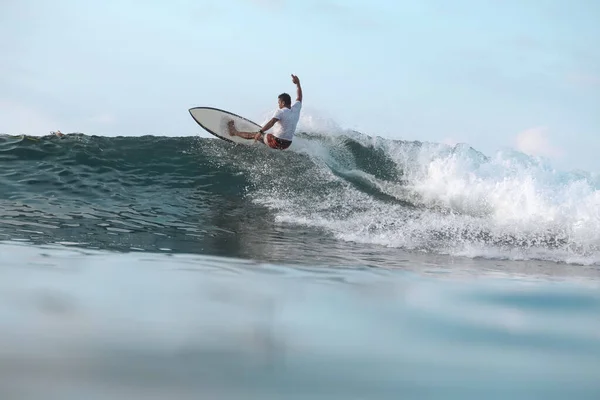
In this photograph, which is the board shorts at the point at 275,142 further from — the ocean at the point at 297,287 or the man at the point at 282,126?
the ocean at the point at 297,287

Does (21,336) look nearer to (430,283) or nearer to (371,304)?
(371,304)

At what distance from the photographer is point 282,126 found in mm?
10133

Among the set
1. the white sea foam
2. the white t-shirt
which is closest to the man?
the white t-shirt

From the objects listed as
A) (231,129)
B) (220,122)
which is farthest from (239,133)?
(220,122)

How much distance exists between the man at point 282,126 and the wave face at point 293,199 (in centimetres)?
24

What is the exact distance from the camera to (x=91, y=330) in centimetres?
200

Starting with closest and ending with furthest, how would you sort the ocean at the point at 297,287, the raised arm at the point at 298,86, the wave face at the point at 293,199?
the ocean at the point at 297,287 < the wave face at the point at 293,199 < the raised arm at the point at 298,86

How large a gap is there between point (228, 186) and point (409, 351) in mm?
7597

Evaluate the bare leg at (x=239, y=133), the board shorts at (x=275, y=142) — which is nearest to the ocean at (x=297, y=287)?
the board shorts at (x=275, y=142)

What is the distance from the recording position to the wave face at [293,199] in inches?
229

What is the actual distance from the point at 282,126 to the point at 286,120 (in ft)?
0.50

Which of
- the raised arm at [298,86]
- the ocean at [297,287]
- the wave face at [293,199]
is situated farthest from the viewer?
the raised arm at [298,86]

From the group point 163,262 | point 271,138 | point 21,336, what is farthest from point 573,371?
point 271,138

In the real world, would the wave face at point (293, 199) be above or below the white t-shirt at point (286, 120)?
below
